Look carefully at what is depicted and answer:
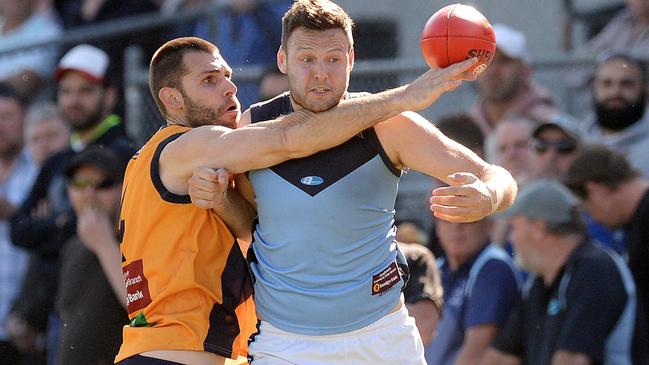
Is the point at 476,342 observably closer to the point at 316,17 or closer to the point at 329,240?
the point at 329,240

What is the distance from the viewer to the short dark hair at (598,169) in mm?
8703

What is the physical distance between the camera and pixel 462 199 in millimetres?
→ 5297

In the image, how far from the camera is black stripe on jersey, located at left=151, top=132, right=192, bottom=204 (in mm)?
5930

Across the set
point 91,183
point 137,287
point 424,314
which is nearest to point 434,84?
point 137,287

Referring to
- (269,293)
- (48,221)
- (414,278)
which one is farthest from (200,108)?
(48,221)

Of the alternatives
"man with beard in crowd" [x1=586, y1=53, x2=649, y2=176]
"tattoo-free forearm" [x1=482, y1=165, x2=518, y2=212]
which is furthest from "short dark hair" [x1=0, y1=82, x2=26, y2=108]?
"tattoo-free forearm" [x1=482, y1=165, x2=518, y2=212]

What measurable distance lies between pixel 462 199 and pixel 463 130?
4.29m

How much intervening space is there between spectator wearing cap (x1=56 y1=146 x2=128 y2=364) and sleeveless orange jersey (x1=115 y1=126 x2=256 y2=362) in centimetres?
222

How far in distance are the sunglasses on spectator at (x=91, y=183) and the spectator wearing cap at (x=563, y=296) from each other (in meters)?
2.59

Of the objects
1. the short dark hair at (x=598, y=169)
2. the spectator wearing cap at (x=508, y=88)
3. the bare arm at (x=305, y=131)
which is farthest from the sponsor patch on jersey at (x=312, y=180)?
the spectator wearing cap at (x=508, y=88)

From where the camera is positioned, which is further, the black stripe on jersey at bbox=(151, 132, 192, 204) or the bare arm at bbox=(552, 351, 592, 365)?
the bare arm at bbox=(552, 351, 592, 365)

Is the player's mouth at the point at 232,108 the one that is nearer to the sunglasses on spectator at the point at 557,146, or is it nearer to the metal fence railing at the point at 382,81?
the sunglasses on spectator at the point at 557,146

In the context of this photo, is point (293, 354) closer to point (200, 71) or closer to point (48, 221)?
point (200, 71)

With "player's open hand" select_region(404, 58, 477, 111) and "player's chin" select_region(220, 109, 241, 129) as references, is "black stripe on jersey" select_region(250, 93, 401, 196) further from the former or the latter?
"player's chin" select_region(220, 109, 241, 129)
